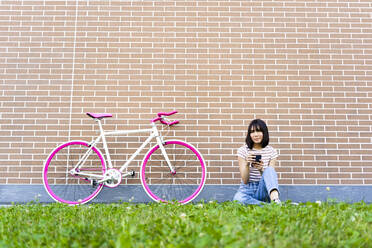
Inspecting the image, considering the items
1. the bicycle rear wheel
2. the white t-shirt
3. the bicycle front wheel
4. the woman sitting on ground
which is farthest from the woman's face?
the bicycle rear wheel

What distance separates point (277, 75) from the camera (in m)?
4.52

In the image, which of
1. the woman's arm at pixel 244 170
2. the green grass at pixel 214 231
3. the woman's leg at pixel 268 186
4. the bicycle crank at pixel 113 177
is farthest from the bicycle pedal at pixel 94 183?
the woman's leg at pixel 268 186

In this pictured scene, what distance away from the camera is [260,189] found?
3.30 metres

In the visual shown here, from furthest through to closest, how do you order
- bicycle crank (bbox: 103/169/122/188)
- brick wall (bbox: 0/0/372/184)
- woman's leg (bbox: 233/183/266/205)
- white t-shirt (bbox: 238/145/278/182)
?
brick wall (bbox: 0/0/372/184), bicycle crank (bbox: 103/169/122/188), white t-shirt (bbox: 238/145/278/182), woman's leg (bbox: 233/183/266/205)

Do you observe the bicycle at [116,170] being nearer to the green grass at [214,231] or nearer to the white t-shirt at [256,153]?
the white t-shirt at [256,153]

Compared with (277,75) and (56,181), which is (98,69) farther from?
(277,75)

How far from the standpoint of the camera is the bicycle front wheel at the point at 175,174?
421 cm

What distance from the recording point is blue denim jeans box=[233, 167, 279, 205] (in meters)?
3.17

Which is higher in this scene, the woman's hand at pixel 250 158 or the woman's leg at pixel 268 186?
the woman's hand at pixel 250 158

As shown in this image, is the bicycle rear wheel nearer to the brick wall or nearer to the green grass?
the brick wall

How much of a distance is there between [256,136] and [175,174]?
48.6 inches

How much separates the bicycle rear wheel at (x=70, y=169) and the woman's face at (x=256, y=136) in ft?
6.21

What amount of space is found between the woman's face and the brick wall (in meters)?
0.75

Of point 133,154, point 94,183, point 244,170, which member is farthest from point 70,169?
point 244,170
